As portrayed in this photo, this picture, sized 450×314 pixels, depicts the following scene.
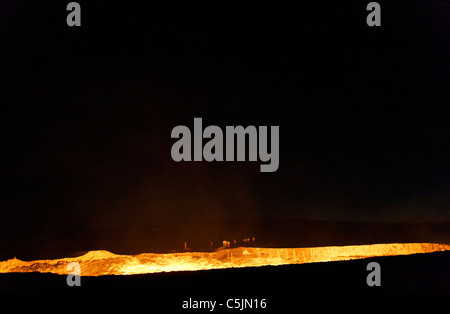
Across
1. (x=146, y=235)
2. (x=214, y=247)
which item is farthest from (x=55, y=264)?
(x=214, y=247)

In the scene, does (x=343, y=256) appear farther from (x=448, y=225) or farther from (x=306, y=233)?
(x=448, y=225)

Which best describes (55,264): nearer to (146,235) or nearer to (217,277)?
(146,235)
